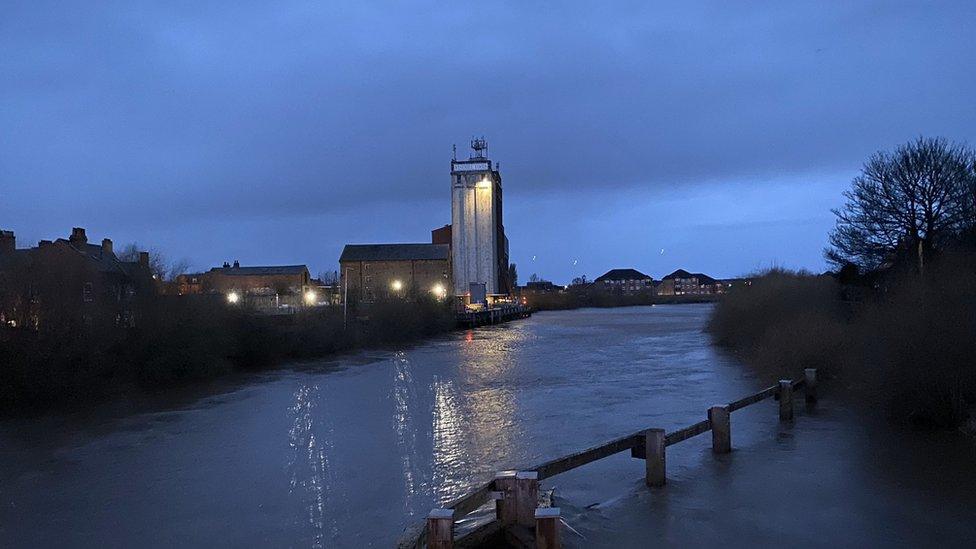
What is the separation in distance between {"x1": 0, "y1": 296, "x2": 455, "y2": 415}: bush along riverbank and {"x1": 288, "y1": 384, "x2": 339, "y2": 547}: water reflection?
7.53 metres

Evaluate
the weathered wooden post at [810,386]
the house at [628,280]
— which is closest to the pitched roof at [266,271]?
the weathered wooden post at [810,386]

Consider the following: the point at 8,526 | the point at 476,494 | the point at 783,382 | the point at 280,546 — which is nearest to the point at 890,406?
the point at 783,382

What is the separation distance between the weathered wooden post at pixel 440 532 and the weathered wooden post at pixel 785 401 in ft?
31.0

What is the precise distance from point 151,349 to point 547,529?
73.1ft

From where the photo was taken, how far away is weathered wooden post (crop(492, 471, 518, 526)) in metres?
6.52

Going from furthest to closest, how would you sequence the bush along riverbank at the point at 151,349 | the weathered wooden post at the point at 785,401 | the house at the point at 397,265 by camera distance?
1. the house at the point at 397,265
2. the bush along riverbank at the point at 151,349
3. the weathered wooden post at the point at 785,401

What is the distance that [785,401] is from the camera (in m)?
13.1

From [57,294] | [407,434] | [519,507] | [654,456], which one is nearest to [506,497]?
[519,507]

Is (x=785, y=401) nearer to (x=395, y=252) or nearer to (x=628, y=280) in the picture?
(x=395, y=252)

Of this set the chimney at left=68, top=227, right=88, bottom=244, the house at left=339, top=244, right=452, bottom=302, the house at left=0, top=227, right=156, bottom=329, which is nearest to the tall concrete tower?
the house at left=339, top=244, right=452, bottom=302

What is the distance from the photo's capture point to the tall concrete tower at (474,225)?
62.3 metres

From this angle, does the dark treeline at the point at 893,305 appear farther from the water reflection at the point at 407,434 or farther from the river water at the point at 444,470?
the water reflection at the point at 407,434

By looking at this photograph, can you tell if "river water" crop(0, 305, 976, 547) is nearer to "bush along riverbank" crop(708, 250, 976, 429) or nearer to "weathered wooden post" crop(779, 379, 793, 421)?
"weathered wooden post" crop(779, 379, 793, 421)

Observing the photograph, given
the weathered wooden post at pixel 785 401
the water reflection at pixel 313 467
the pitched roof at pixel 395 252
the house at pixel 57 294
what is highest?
the pitched roof at pixel 395 252
